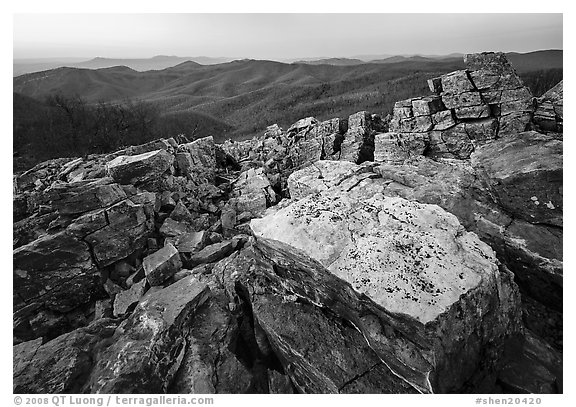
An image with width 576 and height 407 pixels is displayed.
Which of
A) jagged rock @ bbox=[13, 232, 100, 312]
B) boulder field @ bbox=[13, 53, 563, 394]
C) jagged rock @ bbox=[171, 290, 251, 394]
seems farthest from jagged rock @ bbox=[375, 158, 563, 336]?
jagged rock @ bbox=[13, 232, 100, 312]

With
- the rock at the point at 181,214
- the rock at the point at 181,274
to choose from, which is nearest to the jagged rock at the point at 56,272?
the rock at the point at 181,274

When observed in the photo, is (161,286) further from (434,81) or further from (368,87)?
(368,87)

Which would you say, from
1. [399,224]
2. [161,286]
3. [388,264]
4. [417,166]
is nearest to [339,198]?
[399,224]

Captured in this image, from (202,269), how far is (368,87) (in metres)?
70.5

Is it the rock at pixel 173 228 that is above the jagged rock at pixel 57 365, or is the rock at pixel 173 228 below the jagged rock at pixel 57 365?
above

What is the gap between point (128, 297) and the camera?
721 cm

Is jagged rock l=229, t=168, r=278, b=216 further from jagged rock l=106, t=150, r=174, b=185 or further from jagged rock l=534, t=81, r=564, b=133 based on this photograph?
jagged rock l=534, t=81, r=564, b=133

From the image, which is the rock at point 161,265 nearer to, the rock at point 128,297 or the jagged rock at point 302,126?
the rock at point 128,297

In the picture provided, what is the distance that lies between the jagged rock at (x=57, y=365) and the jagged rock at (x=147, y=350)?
0.88 feet

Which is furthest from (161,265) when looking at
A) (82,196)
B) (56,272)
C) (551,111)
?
(551,111)

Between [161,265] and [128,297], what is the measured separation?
1012 millimetres

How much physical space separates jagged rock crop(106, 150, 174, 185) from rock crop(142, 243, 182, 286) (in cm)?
361

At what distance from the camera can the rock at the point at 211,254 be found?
8.23m

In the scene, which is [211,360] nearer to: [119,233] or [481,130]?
[119,233]
